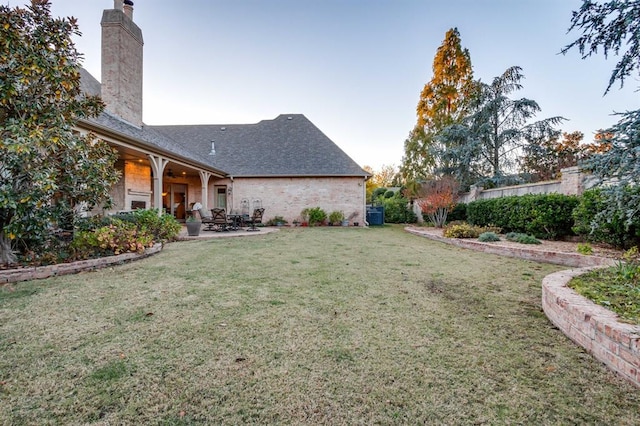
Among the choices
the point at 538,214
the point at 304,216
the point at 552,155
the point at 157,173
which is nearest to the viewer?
the point at 538,214

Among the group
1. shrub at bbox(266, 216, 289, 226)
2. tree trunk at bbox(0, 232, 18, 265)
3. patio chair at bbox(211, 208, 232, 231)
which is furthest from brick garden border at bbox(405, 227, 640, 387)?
shrub at bbox(266, 216, 289, 226)

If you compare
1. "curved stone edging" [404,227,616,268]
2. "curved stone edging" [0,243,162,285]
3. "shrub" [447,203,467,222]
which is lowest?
"curved stone edging" [0,243,162,285]

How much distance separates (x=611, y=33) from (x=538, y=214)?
491 cm

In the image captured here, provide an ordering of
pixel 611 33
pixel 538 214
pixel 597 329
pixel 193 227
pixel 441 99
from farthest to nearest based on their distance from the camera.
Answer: pixel 441 99 < pixel 193 227 < pixel 538 214 < pixel 611 33 < pixel 597 329

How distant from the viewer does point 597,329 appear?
2.06m

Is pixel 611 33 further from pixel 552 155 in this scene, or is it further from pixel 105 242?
pixel 552 155

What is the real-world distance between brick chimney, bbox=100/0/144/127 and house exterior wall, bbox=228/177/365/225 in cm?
672

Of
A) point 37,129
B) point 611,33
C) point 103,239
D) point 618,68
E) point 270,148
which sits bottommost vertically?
point 103,239

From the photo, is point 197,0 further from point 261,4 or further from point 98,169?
point 98,169

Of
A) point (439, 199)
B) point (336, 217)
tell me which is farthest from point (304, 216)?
point (439, 199)

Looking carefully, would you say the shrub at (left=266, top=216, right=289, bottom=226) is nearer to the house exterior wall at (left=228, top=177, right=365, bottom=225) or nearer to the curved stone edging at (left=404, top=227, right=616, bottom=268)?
the house exterior wall at (left=228, top=177, right=365, bottom=225)

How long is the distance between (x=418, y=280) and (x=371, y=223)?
13.4 meters

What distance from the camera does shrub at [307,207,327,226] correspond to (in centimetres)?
1562

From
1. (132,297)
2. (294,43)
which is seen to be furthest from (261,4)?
(132,297)
